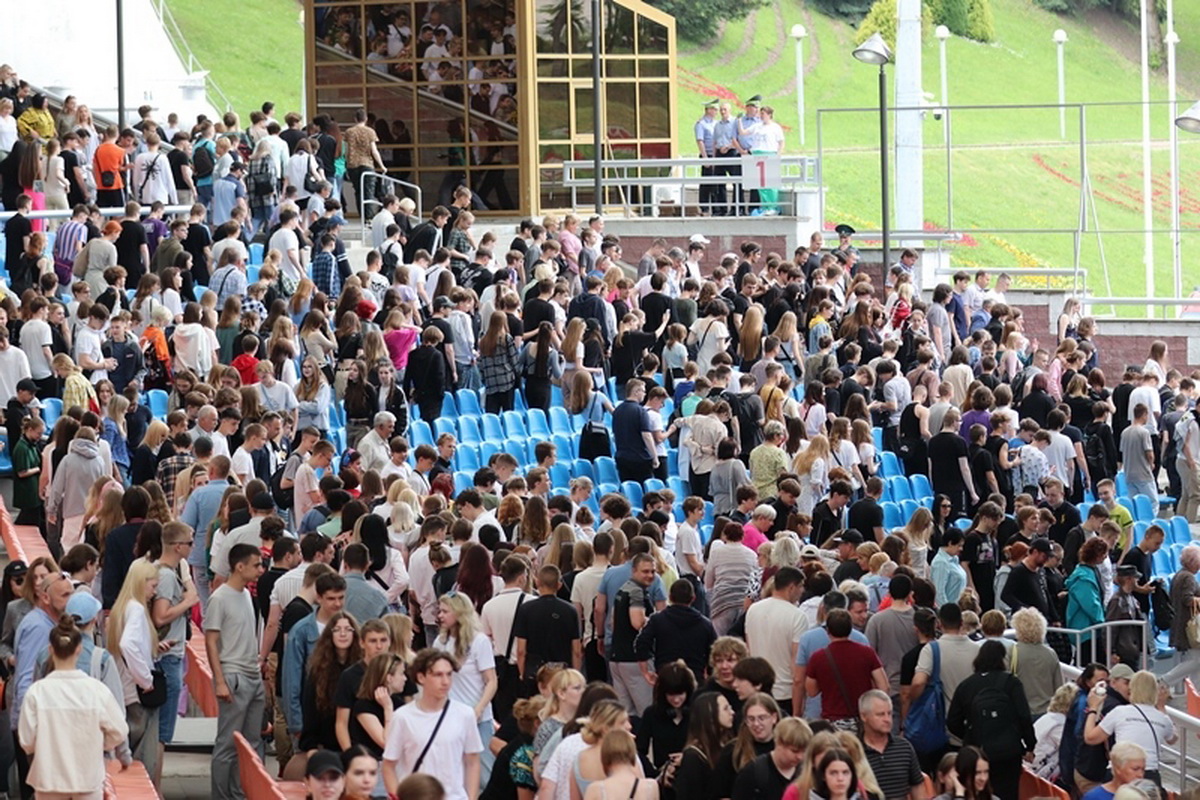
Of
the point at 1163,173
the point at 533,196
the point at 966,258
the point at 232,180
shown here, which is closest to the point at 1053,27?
the point at 1163,173

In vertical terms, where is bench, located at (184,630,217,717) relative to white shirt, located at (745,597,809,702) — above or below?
below

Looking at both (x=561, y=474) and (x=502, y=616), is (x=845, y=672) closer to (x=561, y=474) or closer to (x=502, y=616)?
(x=502, y=616)

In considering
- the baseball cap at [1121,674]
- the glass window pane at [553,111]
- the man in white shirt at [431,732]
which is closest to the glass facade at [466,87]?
the glass window pane at [553,111]

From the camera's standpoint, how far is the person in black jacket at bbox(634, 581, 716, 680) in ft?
39.8

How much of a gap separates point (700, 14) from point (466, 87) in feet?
154

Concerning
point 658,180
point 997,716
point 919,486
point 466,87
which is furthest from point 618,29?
point 997,716

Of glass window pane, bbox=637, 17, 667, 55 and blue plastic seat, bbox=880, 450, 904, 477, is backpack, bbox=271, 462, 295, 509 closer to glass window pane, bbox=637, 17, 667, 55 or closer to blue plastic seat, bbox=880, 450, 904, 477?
blue plastic seat, bbox=880, 450, 904, 477

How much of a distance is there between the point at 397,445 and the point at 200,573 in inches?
70.8

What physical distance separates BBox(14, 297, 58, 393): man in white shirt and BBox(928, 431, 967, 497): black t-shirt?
297 inches

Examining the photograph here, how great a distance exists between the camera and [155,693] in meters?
11.6

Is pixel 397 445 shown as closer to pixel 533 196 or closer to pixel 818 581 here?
pixel 818 581

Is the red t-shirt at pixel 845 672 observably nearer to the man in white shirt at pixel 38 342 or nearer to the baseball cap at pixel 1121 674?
the baseball cap at pixel 1121 674

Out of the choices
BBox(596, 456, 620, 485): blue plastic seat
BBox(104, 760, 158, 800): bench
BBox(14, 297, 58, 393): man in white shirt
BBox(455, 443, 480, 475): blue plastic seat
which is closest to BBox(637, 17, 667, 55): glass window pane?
BBox(596, 456, 620, 485): blue plastic seat

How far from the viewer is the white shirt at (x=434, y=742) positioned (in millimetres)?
A: 9727
